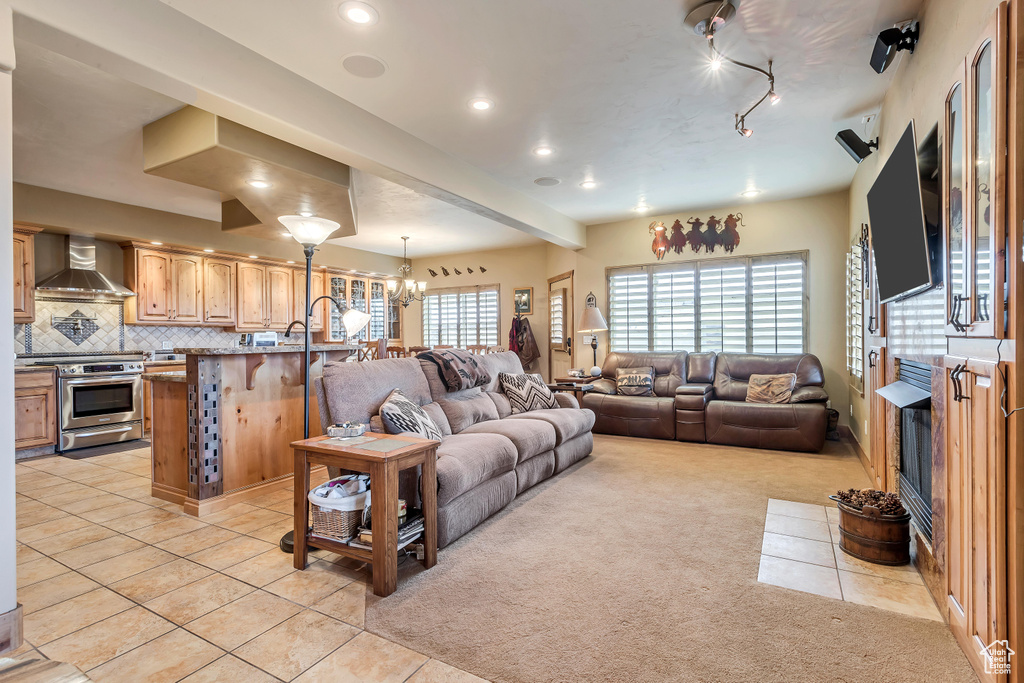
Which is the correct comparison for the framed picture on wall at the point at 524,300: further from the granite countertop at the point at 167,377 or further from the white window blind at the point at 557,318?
the granite countertop at the point at 167,377

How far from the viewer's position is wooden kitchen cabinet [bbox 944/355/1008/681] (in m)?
1.42

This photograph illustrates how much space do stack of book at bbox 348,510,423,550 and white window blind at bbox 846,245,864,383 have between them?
4.01 m

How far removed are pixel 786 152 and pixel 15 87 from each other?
18.8 ft

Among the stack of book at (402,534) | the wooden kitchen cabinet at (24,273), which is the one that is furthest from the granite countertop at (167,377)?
the wooden kitchen cabinet at (24,273)

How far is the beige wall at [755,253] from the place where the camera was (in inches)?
222

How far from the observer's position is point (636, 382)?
598cm

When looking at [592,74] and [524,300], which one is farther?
[524,300]

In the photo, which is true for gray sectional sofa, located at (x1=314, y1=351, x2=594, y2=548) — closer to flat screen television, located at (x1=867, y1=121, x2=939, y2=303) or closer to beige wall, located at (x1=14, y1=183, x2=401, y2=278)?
flat screen television, located at (x1=867, y1=121, x2=939, y2=303)

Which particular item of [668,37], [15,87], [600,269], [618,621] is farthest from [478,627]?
[600,269]

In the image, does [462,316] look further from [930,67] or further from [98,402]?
[930,67]

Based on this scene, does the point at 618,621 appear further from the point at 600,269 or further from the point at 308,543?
the point at 600,269

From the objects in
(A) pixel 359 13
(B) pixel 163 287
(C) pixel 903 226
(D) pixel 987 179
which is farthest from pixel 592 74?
(B) pixel 163 287

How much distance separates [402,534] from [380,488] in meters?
0.36

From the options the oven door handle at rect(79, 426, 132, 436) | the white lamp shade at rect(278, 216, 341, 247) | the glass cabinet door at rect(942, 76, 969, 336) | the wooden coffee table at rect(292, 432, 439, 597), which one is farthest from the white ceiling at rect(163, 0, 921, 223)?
the oven door handle at rect(79, 426, 132, 436)
